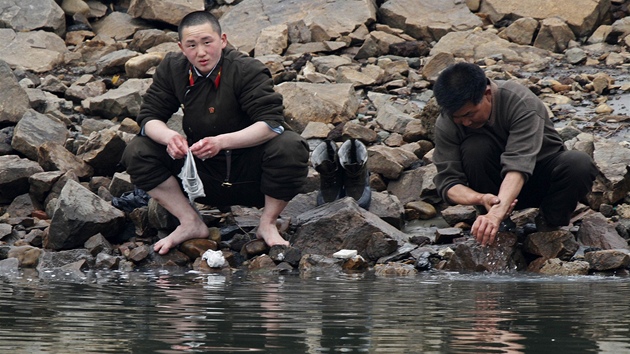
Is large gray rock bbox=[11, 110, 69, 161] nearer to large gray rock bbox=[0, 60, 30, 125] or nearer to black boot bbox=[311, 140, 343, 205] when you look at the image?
large gray rock bbox=[0, 60, 30, 125]

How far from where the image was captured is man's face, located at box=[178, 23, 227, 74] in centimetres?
659

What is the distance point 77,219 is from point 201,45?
1.39 metres

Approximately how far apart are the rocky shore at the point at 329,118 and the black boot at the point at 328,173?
0.19 m

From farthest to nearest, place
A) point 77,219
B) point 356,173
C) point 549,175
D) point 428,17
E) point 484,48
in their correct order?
1. point 428,17
2. point 484,48
3. point 356,173
4. point 77,219
5. point 549,175

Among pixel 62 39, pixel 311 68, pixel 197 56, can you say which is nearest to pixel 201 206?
pixel 197 56

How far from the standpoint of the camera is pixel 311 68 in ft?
36.5

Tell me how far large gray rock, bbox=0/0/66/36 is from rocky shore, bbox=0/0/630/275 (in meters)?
0.02

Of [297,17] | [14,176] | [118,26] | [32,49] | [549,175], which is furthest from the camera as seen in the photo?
[118,26]

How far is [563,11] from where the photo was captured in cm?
1240

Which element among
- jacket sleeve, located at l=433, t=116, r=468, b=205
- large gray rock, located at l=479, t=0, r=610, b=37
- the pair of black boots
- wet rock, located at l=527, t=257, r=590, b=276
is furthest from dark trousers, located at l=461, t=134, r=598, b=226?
large gray rock, located at l=479, t=0, r=610, b=37

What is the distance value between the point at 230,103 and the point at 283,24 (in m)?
6.11

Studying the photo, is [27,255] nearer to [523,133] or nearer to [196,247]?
[196,247]

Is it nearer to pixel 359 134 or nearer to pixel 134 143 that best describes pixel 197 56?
pixel 134 143

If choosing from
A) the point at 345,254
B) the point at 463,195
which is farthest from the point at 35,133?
the point at 463,195
